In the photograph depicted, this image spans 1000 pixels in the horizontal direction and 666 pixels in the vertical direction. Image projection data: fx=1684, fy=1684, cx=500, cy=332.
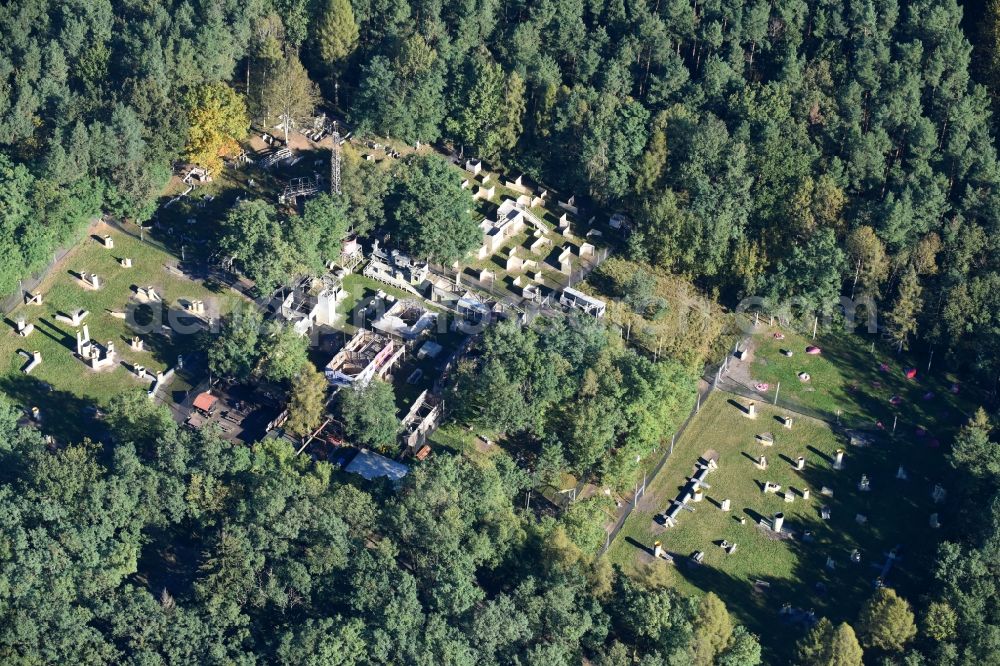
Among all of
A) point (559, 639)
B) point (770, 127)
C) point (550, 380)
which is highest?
point (770, 127)

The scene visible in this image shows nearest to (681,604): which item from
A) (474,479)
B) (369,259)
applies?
(474,479)

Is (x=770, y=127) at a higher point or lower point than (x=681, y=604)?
higher

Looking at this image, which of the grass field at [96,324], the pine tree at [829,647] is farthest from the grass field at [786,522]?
the grass field at [96,324]

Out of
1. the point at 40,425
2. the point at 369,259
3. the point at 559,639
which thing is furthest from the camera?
the point at 369,259

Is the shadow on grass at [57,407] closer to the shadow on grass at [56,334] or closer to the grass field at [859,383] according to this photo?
the shadow on grass at [56,334]

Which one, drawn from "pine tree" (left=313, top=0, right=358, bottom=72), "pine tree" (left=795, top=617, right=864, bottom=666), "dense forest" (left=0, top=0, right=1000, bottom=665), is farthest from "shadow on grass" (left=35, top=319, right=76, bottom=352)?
"pine tree" (left=795, top=617, right=864, bottom=666)

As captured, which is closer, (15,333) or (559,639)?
(559,639)

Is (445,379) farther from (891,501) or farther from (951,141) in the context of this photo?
(951,141)
